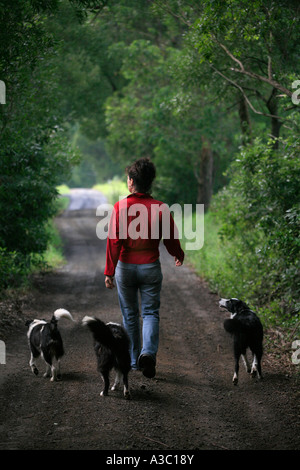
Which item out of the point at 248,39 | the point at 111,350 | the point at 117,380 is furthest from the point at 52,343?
the point at 248,39

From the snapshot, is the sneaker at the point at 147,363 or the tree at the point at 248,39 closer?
the sneaker at the point at 147,363

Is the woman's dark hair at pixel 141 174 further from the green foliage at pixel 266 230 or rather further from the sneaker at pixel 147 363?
the green foliage at pixel 266 230

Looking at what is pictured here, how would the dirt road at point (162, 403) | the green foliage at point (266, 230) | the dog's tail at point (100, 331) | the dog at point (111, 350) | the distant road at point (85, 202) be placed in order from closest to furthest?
the dirt road at point (162, 403) < the dog's tail at point (100, 331) < the dog at point (111, 350) < the green foliage at point (266, 230) < the distant road at point (85, 202)

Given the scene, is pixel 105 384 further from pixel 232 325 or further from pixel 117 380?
pixel 232 325

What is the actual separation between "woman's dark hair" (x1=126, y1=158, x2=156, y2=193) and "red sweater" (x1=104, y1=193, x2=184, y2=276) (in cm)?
11

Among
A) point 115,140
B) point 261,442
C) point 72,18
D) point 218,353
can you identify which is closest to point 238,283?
point 218,353

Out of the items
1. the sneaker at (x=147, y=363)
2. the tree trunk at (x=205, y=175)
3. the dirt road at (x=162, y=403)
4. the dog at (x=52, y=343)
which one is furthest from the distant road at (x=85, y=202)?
the sneaker at (x=147, y=363)

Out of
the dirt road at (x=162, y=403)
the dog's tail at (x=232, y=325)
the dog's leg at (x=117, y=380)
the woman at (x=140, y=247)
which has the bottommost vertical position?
the dirt road at (x=162, y=403)

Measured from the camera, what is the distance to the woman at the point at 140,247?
5465 mm

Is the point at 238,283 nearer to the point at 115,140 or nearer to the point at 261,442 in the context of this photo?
the point at 261,442

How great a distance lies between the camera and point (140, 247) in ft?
18.0

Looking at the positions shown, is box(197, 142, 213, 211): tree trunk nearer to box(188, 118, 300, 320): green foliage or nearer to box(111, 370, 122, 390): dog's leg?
box(188, 118, 300, 320): green foliage

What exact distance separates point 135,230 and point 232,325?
1520mm

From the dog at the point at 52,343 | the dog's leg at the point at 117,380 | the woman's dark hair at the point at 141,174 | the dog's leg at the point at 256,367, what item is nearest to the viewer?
the dog's leg at the point at 117,380
